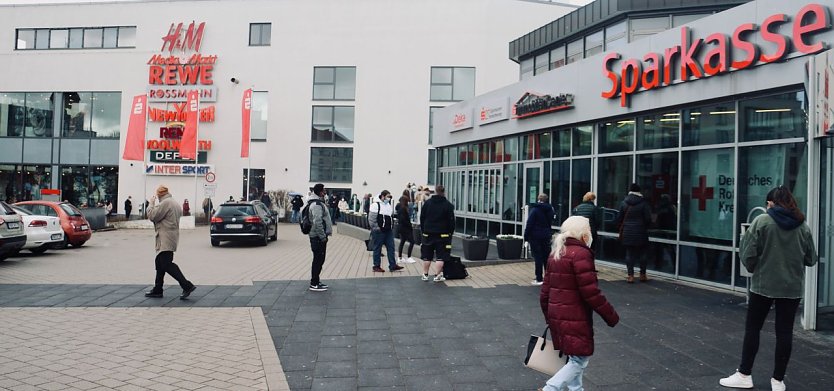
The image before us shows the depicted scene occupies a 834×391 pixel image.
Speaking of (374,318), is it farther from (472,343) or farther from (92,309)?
(92,309)

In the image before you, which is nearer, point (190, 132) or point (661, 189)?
point (661, 189)

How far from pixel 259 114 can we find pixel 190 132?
5.17 m

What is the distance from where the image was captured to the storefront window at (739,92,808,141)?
8.92 m

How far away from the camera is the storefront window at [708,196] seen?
33.1ft

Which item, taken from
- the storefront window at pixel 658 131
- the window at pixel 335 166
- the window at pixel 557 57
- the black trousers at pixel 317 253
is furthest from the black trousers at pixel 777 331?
the window at pixel 335 166

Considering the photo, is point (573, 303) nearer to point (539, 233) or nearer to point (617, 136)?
point (539, 233)

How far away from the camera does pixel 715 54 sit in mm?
9898

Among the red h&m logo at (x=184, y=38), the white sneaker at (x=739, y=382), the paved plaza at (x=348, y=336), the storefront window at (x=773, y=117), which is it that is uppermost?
the red h&m logo at (x=184, y=38)

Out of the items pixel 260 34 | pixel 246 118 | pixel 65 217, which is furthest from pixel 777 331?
pixel 260 34

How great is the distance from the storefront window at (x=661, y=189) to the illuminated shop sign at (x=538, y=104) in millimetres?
2835

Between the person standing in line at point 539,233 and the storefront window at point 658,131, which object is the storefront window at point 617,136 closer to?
the storefront window at point 658,131

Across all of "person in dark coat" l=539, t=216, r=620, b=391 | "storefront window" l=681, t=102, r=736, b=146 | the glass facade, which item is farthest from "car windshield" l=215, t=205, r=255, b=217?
"person in dark coat" l=539, t=216, r=620, b=391

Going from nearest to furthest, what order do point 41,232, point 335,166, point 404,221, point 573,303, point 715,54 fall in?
point 573,303 < point 715,54 < point 404,221 < point 41,232 < point 335,166

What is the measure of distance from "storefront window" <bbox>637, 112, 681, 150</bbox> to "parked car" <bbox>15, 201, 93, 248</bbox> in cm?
1587
